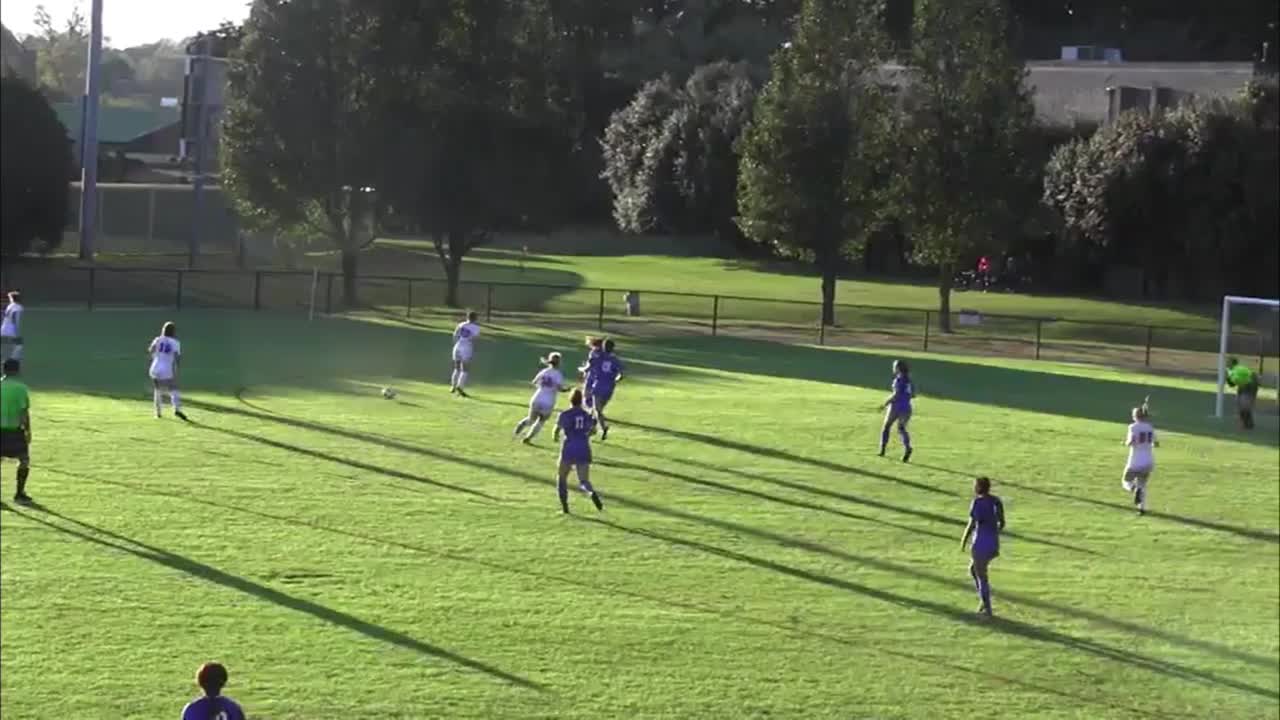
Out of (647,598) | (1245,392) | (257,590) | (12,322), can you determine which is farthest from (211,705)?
(1245,392)

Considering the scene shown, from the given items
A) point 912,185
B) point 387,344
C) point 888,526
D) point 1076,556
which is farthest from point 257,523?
point 912,185

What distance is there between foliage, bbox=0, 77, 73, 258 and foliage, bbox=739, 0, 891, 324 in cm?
2359

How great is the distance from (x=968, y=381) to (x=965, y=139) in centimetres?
1619

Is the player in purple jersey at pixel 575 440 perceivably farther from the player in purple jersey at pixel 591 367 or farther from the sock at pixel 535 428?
the player in purple jersey at pixel 591 367

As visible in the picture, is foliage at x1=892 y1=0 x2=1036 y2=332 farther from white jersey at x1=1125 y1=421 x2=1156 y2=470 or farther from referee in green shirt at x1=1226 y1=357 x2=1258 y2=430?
white jersey at x1=1125 y1=421 x2=1156 y2=470

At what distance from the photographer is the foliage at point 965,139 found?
58344 mm

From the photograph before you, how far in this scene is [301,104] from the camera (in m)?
58.0

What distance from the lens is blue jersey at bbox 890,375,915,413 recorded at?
2945cm

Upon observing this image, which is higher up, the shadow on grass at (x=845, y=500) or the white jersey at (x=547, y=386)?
the white jersey at (x=547, y=386)

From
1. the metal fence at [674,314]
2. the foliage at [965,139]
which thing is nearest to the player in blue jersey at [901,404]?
the metal fence at [674,314]

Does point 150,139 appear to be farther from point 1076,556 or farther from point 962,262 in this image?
point 1076,556

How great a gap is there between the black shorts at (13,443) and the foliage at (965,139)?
40.9m

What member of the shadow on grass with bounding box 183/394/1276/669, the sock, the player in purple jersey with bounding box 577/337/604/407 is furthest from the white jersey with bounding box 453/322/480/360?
the sock

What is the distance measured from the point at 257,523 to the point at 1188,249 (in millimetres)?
53647
